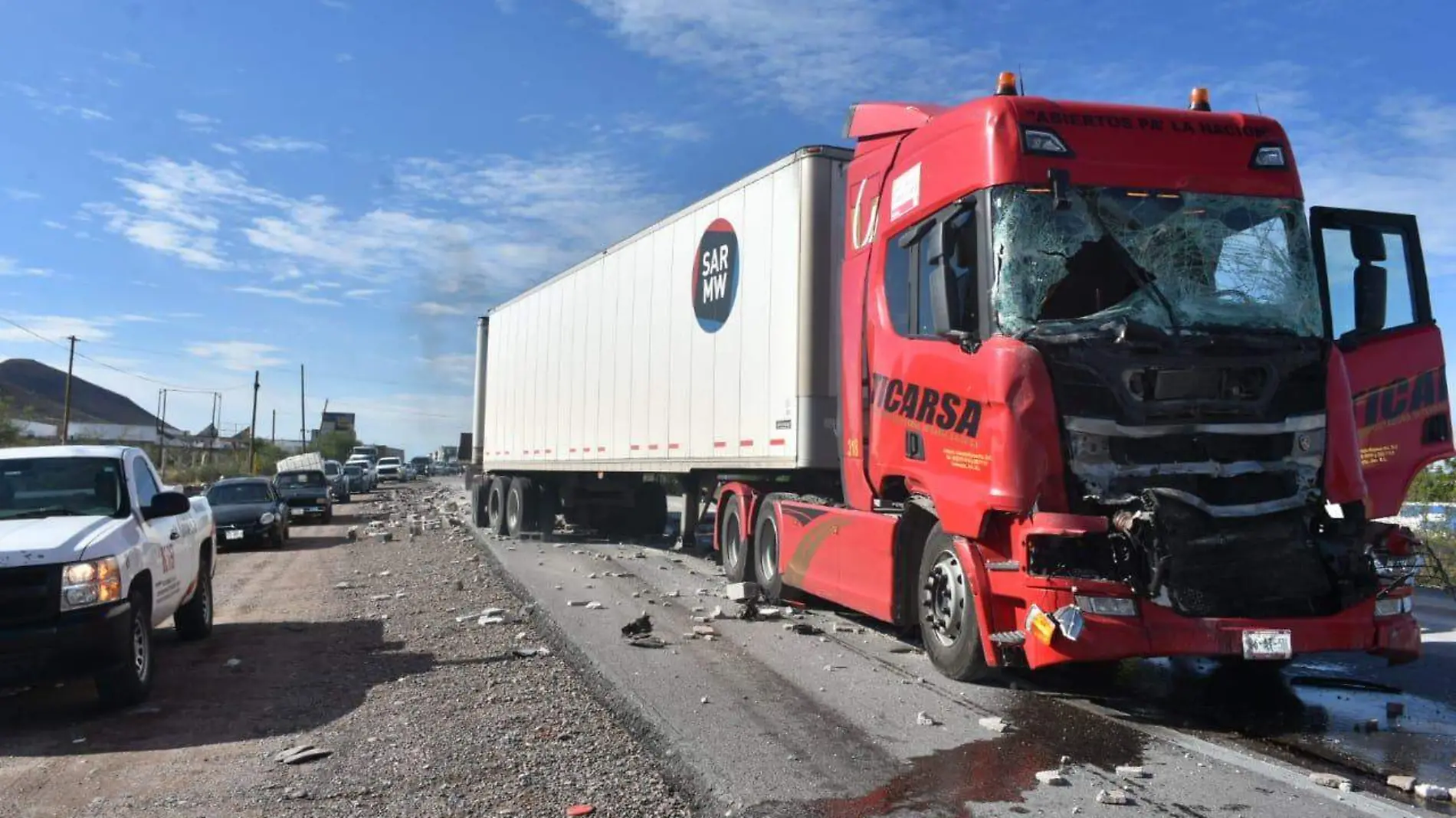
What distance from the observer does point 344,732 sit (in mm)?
5941

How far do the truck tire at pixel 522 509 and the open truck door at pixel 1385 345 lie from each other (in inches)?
619

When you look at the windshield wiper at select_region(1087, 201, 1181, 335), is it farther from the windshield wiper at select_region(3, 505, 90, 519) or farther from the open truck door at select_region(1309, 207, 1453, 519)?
the windshield wiper at select_region(3, 505, 90, 519)

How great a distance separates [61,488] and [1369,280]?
9215 mm

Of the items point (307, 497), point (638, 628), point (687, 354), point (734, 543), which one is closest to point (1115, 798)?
point (638, 628)

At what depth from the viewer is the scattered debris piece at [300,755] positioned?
211 inches

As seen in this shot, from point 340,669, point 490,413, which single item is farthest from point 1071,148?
point 490,413

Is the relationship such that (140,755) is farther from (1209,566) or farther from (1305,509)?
(1305,509)

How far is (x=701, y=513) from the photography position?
13805 millimetres

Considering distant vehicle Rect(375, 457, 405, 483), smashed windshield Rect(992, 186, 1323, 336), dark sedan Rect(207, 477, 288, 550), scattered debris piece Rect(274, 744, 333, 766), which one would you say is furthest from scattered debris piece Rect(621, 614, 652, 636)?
distant vehicle Rect(375, 457, 405, 483)

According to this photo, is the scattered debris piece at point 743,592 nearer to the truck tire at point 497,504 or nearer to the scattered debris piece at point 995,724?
the scattered debris piece at point 995,724

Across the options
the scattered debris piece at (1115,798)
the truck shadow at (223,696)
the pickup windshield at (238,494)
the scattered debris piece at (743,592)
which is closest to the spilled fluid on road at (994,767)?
the scattered debris piece at (1115,798)

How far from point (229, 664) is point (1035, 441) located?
6.15 meters

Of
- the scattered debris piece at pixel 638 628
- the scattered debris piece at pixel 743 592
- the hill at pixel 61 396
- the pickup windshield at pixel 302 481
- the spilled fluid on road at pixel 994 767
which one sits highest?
the hill at pixel 61 396

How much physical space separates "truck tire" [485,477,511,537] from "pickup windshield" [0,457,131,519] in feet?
44.6
